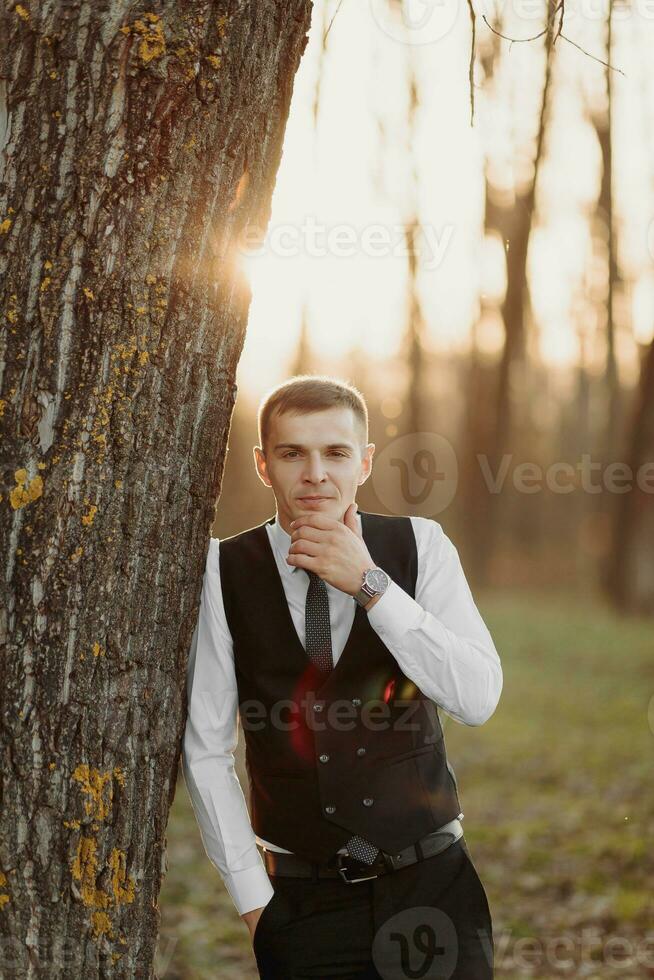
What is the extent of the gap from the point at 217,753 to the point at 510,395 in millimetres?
18665

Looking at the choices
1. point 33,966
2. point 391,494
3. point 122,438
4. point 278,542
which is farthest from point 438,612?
point 391,494

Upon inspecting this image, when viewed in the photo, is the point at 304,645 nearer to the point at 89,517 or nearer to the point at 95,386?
the point at 89,517

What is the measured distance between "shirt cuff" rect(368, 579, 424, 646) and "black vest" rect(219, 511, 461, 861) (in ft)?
0.60

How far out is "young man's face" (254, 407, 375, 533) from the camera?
262cm

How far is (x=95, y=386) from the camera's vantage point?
2174 mm

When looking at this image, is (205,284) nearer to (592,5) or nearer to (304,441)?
(304,441)

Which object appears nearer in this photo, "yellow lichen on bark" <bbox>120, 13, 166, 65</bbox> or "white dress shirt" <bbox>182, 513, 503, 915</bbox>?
"yellow lichen on bark" <bbox>120, 13, 166, 65</bbox>

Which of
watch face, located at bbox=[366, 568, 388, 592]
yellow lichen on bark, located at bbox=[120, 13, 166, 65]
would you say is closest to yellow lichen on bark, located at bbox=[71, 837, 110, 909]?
watch face, located at bbox=[366, 568, 388, 592]

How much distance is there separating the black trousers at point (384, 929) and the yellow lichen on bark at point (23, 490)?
1.28 m

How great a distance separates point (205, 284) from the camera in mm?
2316

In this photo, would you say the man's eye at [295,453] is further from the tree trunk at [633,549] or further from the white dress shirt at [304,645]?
the tree trunk at [633,549]

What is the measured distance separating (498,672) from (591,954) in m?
2.76

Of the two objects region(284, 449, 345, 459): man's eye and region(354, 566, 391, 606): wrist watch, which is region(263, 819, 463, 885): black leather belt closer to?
region(354, 566, 391, 606): wrist watch

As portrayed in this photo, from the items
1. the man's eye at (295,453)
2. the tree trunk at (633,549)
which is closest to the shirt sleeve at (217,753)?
the man's eye at (295,453)
